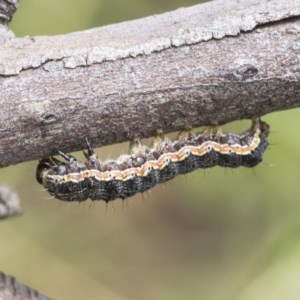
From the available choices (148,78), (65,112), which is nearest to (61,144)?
(65,112)

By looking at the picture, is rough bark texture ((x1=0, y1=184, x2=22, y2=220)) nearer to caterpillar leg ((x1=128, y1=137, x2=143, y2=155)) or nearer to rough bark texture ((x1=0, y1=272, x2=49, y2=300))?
rough bark texture ((x1=0, y1=272, x2=49, y2=300))

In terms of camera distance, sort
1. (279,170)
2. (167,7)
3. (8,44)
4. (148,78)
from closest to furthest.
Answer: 1. (148,78)
2. (8,44)
3. (279,170)
4. (167,7)

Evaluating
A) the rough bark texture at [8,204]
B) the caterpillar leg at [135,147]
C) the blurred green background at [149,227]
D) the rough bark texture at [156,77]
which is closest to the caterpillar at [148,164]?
the caterpillar leg at [135,147]

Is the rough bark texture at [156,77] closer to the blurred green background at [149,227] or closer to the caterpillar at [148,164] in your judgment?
the caterpillar at [148,164]

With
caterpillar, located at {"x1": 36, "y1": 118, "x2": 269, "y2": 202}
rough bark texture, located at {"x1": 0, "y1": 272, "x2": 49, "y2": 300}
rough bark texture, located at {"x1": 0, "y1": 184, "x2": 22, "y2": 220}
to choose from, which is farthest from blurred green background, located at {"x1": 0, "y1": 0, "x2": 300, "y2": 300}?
rough bark texture, located at {"x1": 0, "y1": 272, "x2": 49, "y2": 300}

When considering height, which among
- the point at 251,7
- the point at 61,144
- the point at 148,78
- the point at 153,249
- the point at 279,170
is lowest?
the point at 61,144

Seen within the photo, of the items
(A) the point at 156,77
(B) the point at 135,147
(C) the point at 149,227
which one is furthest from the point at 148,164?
(C) the point at 149,227

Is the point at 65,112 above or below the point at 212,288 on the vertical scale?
below

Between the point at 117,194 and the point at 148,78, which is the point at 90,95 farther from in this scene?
the point at 117,194
